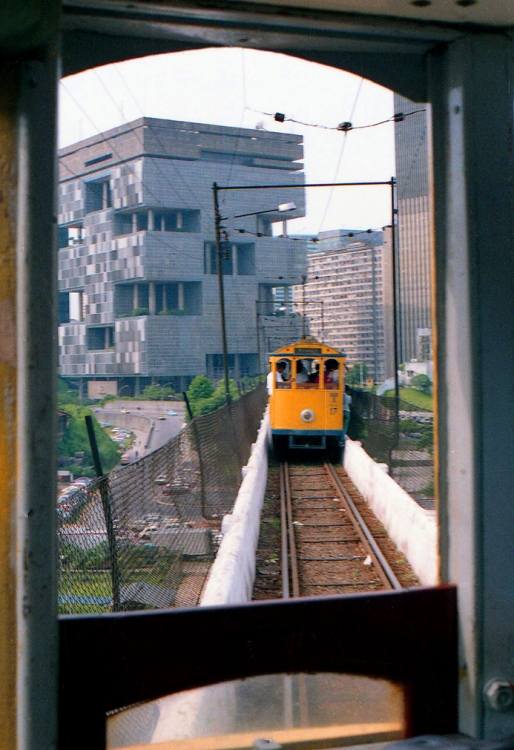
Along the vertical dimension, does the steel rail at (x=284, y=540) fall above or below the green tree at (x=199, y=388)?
below

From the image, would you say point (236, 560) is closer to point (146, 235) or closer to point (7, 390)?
point (146, 235)

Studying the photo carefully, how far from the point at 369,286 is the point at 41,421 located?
4885 millimetres

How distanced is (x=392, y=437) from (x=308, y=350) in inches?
148

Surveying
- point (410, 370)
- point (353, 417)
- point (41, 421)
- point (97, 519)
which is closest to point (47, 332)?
point (41, 421)

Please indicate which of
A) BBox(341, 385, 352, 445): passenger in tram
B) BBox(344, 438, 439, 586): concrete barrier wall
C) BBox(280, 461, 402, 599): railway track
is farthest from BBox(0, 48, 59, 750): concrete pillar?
BBox(341, 385, 352, 445): passenger in tram

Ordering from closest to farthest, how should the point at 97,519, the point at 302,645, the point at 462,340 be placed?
1. the point at 302,645
2. the point at 462,340
3. the point at 97,519

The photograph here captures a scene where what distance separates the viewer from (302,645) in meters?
1.82

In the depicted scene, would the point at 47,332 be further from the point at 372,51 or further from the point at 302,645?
the point at 372,51

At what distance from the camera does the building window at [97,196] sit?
269 cm

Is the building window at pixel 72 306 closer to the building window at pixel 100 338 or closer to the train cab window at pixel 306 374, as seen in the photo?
the building window at pixel 100 338

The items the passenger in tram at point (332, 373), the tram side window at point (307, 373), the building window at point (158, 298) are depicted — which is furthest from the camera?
the tram side window at point (307, 373)

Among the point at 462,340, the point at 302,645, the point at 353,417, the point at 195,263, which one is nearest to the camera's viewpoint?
the point at 302,645

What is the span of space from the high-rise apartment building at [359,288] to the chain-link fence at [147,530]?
1.72m

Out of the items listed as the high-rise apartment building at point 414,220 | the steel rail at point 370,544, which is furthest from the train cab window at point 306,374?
the high-rise apartment building at point 414,220
